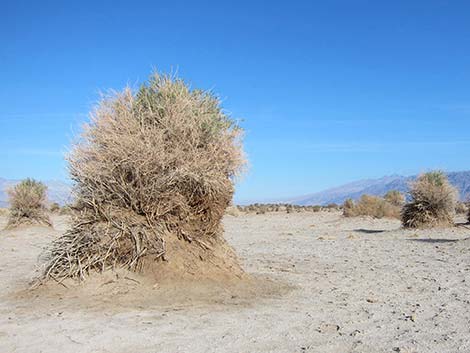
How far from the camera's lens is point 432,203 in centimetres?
2320

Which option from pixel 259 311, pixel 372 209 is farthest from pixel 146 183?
pixel 372 209

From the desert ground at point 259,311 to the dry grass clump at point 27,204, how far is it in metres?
11.3

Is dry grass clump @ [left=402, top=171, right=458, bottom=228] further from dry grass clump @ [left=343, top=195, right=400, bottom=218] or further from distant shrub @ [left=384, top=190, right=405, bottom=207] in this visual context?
distant shrub @ [left=384, top=190, right=405, bottom=207]

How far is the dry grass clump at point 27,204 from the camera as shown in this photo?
23609 millimetres

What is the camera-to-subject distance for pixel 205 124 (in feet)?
31.8

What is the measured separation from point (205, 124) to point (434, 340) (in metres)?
5.36

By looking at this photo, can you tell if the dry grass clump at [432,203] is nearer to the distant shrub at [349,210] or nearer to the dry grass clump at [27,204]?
the distant shrub at [349,210]

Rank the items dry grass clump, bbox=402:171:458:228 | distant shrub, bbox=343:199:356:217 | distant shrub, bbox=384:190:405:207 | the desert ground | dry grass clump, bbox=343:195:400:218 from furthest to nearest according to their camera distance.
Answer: distant shrub, bbox=384:190:405:207 < distant shrub, bbox=343:199:356:217 < dry grass clump, bbox=343:195:400:218 < dry grass clump, bbox=402:171:458:228 < the desert ground

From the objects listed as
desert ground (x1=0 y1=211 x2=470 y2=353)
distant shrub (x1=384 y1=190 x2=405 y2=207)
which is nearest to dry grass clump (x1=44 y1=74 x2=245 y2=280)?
desert ground (x1=0 y1=211 x2=470 y2=353)

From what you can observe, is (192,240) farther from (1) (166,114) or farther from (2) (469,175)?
(2) (469,175)

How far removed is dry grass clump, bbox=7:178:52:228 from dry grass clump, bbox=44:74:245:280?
50.7 feet

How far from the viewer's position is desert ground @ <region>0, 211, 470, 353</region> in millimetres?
6207

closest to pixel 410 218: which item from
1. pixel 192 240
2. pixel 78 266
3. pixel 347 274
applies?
pixel 347 274

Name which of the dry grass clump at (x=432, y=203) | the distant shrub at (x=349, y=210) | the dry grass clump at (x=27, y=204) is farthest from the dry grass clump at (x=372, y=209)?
the dry grass clump at (x=27, y=204)
